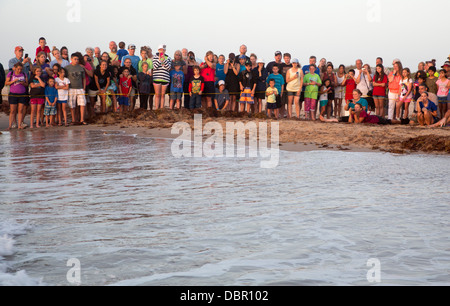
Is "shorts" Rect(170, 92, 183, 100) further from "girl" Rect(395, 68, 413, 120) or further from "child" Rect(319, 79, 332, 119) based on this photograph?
"girl" Rect(395, 68, 413, 120)

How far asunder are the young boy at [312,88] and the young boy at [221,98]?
2.20 meters

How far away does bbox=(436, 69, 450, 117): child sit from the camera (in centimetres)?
1380

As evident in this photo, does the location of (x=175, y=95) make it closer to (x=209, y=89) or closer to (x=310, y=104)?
(x=209, y=89)

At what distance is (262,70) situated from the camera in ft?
51.0

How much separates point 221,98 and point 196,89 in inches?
34.3

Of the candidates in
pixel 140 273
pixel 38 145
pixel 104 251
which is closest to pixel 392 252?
pixel 140 273

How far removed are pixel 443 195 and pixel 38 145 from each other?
7.80 metres

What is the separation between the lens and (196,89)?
15.5 metres

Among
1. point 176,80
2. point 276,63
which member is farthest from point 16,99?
point 276,63

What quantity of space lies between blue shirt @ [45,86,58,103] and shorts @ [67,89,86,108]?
371 mm

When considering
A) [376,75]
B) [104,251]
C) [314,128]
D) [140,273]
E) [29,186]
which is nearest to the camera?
[140,273]

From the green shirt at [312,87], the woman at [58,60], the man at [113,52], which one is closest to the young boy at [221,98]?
the green shirt at [312,87]

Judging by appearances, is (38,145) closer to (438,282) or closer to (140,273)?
(140,273)

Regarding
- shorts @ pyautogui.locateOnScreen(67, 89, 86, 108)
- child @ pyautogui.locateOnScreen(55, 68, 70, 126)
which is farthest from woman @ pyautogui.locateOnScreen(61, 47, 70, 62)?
shorts @ pyautogui.locateOnScreen(67, 89, 86, 108)
